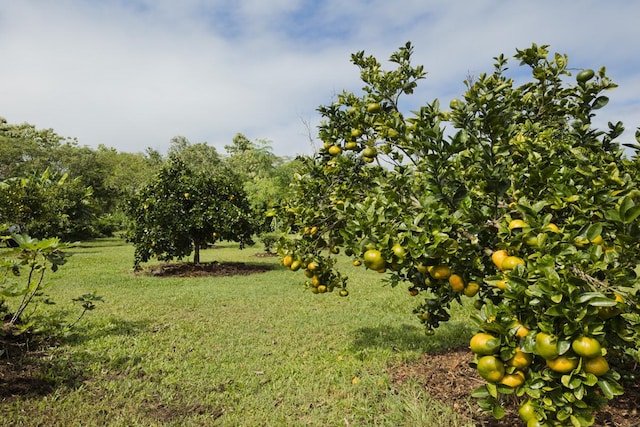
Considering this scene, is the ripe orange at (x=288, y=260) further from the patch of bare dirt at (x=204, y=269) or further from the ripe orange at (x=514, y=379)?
the patch of bare dirt at (x=204, y=269)

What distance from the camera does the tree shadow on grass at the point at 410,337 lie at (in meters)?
4.77

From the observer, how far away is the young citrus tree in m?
10.4

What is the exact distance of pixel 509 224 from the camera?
1928mm

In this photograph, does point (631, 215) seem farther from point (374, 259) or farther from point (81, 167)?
point (81, 167)

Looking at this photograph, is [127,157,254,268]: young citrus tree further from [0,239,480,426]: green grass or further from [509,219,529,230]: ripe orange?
[509,219,529,230]: ripe orange

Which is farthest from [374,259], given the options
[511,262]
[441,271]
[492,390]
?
[492,390]

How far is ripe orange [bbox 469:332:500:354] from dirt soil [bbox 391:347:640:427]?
1.66 meters

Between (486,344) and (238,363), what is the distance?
3.28m

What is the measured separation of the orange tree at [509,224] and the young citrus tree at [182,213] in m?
7.59

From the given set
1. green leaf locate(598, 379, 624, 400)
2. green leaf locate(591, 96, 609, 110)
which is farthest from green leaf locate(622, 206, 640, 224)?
green leaf locate(591, 96, 609, 110)

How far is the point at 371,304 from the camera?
720cm

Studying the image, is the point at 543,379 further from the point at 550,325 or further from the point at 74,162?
the point at 74,162

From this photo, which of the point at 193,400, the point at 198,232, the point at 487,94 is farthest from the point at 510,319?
the point at 198,232

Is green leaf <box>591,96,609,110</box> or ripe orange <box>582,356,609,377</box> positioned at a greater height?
green leaf <box>591,96,609,110</box>
